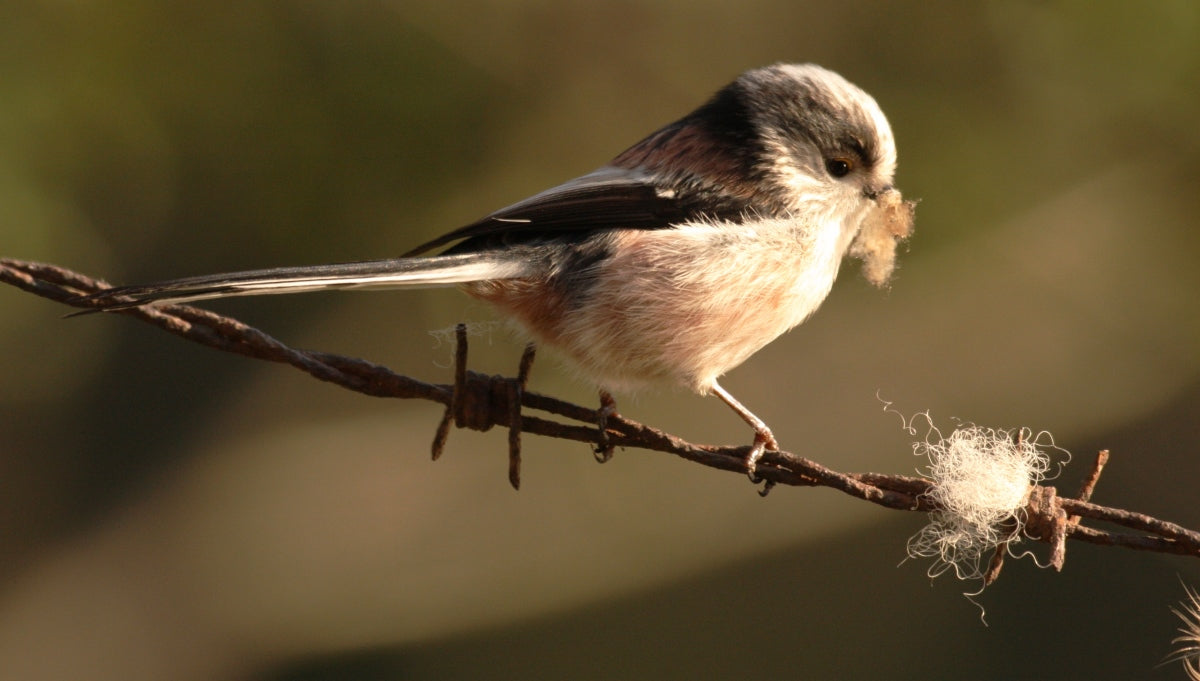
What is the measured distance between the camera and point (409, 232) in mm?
5094

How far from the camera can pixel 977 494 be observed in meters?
2.09

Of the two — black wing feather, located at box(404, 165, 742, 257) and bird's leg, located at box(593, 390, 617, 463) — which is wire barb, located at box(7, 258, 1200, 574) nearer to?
bird's leg, located at box(593, 390, 617, 463)

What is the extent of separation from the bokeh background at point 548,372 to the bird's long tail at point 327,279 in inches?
76.1

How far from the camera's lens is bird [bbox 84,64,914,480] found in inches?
109

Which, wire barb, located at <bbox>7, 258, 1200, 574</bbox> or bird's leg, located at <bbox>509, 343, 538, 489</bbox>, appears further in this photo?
bird's leg, located at <bbox>509, 343, 538, 489</bbox>

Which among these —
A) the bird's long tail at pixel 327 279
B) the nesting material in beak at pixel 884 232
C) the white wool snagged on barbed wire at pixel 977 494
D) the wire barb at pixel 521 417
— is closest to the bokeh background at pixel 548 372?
the nesting material in beak at pixel 884 232

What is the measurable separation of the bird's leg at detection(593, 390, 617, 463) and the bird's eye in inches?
33.7

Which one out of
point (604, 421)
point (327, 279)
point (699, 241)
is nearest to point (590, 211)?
point (699, 241)

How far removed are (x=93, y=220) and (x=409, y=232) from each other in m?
1.31

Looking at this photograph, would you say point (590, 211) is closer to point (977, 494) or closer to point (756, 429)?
point (756, 429)

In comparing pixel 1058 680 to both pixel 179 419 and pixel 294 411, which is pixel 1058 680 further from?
pixel 179 419

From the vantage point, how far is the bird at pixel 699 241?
2758mm

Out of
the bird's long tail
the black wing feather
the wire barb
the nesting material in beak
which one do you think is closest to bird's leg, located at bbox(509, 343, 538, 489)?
the wire barb

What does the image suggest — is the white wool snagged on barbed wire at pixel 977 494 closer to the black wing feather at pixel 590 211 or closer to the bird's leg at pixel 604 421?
the bird's leg at pixel 604 421
